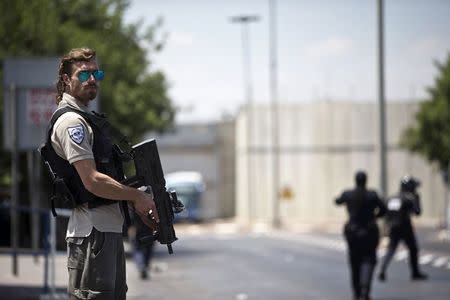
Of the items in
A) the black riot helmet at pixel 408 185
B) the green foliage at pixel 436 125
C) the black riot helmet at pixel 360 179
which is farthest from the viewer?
the green foliage at pixel 436 125

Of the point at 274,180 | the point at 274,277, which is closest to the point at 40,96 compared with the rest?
the point at 274,277

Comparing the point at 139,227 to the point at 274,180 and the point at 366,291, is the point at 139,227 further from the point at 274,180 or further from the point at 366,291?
the point at 274,180

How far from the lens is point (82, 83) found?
5.86m

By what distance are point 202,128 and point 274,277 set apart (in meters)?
59.7

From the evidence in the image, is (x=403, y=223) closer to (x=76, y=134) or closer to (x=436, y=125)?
(x=76, y=134)

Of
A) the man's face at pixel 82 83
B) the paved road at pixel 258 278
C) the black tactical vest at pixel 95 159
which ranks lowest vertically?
the paved road at pixel 258 278

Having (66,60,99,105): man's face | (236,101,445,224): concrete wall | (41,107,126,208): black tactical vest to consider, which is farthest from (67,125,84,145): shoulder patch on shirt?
(236,101,445,224): concrete wall

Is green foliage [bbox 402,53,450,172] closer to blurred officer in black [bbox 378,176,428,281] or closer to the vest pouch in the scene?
blurred officer in black [bbox 378,176,428,281]

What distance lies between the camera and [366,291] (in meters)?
14.7

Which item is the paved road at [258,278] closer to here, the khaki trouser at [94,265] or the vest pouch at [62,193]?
the vest pouch at [62,193]

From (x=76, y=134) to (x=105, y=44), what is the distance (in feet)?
87.7

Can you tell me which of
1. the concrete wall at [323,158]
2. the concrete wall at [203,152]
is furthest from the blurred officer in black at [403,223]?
the concrete wall at [203,152]

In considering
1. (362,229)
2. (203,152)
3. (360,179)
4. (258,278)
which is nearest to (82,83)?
(360,179)

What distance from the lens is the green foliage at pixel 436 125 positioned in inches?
2144
